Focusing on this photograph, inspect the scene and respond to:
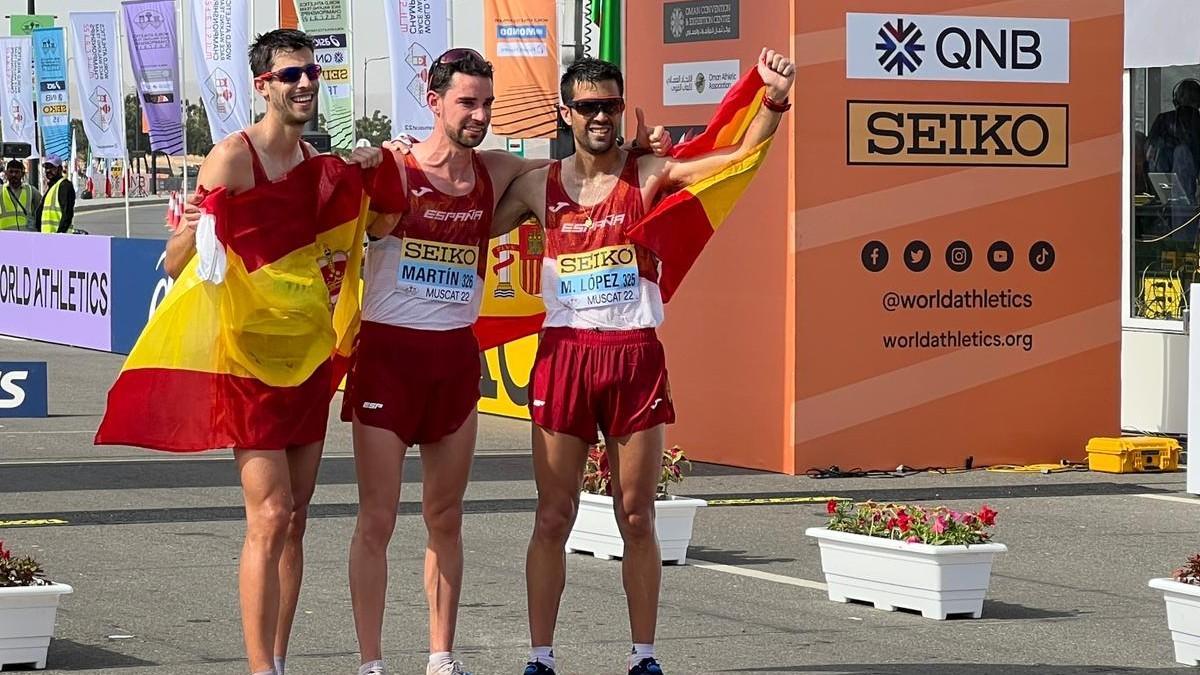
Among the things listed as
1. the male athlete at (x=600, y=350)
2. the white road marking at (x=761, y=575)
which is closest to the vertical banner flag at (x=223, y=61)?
the white road marking at (x=761, y=575)

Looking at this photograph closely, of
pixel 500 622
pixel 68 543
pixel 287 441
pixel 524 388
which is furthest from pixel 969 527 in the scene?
pixel 524 388

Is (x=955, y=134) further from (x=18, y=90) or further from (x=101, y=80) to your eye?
(x=18, y=90)

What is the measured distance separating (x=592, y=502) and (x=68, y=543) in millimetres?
2693

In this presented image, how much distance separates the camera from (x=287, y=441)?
261 inches

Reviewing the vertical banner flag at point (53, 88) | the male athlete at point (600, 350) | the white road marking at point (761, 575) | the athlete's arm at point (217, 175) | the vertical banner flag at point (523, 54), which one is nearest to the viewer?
the athlete's arm at point (217, 175)

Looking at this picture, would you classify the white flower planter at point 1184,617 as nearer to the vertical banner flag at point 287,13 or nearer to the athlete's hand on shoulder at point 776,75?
the athlete's hand on shoulder at point 776,75

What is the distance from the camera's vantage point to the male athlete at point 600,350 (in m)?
7.11

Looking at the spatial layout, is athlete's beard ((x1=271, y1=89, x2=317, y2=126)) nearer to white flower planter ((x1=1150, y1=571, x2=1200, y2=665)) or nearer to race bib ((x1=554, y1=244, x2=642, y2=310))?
race bib ((x1=554, y1=244, x2=642, y2=310))

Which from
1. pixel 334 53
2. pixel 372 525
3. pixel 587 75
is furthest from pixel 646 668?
pixel 334 53

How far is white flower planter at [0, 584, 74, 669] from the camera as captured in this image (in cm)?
749

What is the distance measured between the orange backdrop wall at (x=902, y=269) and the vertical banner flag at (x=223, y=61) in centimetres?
1594

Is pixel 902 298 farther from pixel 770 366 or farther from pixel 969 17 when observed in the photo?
pixel 969 17

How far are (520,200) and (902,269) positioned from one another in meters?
7.28

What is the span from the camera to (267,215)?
6621 mm
